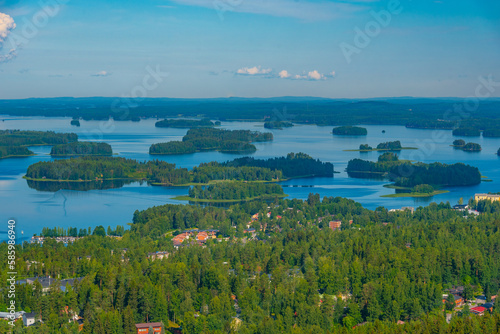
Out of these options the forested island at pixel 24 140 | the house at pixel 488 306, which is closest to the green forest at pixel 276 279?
the house at pixel 488 306

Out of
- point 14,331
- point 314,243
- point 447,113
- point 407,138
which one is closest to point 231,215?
point 314,243

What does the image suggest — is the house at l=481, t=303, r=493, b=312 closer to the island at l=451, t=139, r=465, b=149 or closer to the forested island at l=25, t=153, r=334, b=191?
the forested island at l=25, t=153, r=334, b=191

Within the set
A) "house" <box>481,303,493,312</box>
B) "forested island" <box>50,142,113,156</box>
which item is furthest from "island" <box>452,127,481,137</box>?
"house" <box>481,303,493,312</box>

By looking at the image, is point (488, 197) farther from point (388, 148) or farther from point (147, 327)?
point (388, 148)

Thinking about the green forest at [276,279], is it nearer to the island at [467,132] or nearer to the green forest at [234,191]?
the green forest at [234,191]

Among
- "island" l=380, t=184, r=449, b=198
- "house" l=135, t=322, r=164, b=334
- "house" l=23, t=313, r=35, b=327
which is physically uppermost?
"island" l=380, t=184, r=449, b=198

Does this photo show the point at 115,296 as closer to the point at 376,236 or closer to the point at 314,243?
the point at 314,243

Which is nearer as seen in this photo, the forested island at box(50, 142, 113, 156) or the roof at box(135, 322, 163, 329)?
the roof at box(135, 322, 163, 329)
